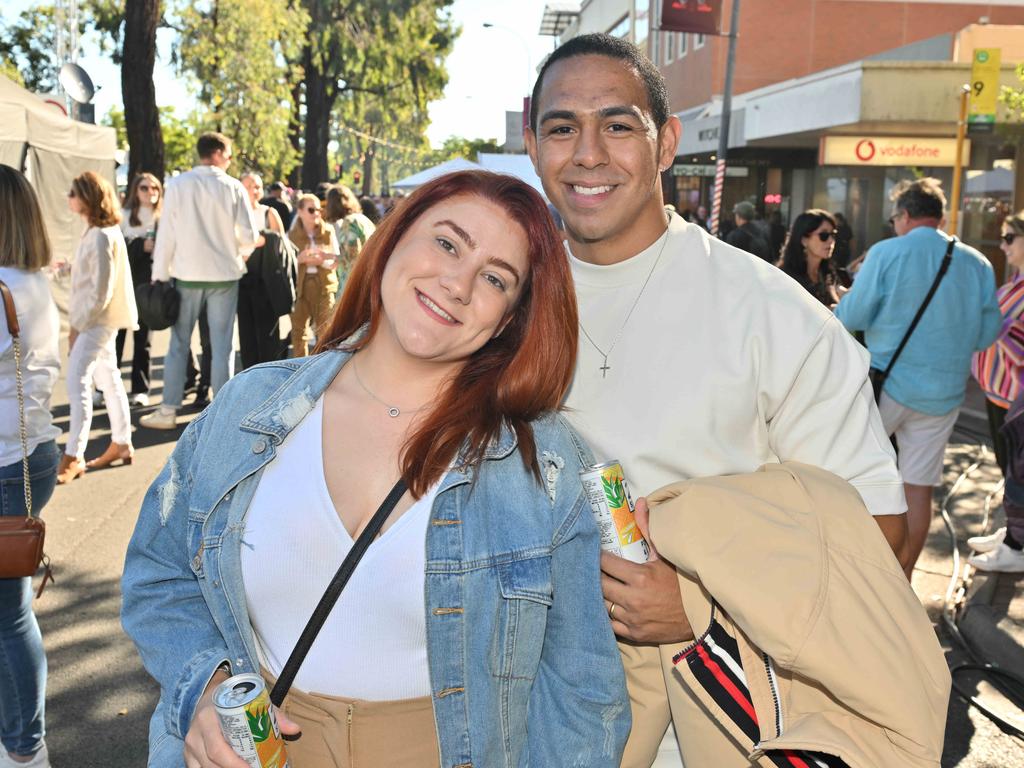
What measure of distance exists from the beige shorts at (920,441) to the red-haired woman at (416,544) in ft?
13.2

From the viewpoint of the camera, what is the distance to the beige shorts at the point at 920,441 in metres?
5.55

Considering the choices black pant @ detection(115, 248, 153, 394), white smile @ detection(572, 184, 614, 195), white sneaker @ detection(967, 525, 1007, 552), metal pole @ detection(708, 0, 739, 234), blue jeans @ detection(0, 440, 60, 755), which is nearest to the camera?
white smile @ detection(572, 184, 614, 195)

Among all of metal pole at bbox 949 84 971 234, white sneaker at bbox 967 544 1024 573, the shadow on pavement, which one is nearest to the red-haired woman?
the shadow on pavement

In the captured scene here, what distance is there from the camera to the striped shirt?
6.04m

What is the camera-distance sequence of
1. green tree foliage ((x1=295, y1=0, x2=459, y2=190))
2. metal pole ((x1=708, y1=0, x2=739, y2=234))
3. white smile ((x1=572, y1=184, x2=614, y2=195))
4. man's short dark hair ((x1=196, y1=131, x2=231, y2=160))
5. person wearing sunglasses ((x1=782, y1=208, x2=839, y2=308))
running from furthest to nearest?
1. green tree foliage ((x1=295, y1=0, x2=459, y2=190))
2. metal pole ((x1=708, y1=0, x2=739, y2=234))
3. man's short dark hair ((x1=196, y1=131, x2=231, y2=160))
4. person wearing sunglasses ((x1=782, y1=208, x2=839, y2=308))
5. white smile ((x1=572, y1=184, x2=614, y2=195))

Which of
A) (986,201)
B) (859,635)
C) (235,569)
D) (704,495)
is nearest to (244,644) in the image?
(235,569)

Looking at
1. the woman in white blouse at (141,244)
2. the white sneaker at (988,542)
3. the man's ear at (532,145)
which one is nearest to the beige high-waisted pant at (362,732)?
the man's ear at (532,145)

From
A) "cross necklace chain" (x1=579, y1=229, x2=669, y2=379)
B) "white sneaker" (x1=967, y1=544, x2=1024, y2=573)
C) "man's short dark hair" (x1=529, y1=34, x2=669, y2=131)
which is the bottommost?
"white sneaker" (x1=967, y1=544, x2=1024, y2=573)

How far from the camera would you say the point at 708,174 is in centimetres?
2902

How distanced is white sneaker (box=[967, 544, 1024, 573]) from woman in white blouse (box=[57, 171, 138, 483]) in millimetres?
6031

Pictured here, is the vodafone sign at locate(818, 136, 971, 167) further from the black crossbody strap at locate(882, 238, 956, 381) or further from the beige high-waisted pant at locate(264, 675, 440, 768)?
the beige high-waisted pant at locate(264, 675, 440, 768)

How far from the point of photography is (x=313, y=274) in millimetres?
10906

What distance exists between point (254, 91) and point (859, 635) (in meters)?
30.0

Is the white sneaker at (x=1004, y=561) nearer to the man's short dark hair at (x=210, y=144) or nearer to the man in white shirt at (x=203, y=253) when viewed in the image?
the man in white shirt at (x=203, y=253)
